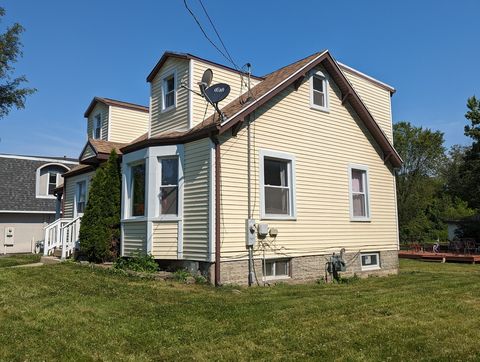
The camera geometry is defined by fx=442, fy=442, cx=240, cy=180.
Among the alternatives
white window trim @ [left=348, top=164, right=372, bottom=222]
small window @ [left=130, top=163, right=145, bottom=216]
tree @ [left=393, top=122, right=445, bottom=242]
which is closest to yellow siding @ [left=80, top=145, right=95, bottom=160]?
small window @ [left=130, top=163, right=145, bottom=216]

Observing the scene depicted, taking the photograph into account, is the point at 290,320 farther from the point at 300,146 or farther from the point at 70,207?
the point at 70,207

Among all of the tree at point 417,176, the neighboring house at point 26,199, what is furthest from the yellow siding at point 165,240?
the tree at point 417,176

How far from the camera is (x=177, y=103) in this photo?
12.9 meters

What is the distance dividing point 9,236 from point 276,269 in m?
19.0

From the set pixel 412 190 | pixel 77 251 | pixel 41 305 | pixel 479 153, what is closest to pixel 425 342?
pixel 41 305

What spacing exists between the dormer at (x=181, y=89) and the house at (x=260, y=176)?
0.03 metres

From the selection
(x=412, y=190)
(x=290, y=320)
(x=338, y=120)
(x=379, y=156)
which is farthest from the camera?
(x=412, y=190)

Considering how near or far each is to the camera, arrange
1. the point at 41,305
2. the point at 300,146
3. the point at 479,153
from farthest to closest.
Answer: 1. the point at 479,153
2. the point at 300,146
3. the point at 41,305

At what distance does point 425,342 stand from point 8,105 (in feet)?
74.3

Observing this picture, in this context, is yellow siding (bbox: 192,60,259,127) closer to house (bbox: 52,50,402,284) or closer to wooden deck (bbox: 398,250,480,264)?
house (bbox: 52,50,402,284)

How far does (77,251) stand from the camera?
14.4 metres

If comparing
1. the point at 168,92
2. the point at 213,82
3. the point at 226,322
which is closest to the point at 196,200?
the point at 213,82

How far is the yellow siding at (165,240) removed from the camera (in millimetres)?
11273

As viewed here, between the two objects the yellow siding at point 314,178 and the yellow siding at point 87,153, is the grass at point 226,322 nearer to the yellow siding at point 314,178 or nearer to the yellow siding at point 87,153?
the yellow siding at point 314,178
